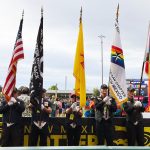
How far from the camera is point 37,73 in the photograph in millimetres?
8703

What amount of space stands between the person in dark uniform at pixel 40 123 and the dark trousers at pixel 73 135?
2.01 feet

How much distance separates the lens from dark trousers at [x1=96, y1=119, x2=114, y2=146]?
9039 millimetres

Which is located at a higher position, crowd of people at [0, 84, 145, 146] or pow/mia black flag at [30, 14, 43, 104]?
pow/mia black flag at [30, 14, 43, 104]

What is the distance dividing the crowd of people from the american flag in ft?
0.59

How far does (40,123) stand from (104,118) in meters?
1.54

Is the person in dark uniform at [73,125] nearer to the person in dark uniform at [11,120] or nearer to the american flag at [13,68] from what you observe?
the person in dark uniform at [11,120]

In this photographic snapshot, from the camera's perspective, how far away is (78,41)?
1071 cm

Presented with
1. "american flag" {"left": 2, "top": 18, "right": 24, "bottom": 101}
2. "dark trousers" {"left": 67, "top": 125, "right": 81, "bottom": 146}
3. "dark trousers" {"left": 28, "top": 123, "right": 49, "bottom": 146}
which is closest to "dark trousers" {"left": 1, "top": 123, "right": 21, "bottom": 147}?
"dark trousers" {"left": 28, "top": 123, "right": 49, "bottom": 146}

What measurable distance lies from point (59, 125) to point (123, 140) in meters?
1.69

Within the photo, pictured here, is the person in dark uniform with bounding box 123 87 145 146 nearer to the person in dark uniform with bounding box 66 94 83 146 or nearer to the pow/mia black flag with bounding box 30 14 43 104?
the person in dark uniform with bounding box 66 94 83 146

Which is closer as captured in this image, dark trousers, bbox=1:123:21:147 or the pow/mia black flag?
the pow/mia black flag

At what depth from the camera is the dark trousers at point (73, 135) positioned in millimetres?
9219

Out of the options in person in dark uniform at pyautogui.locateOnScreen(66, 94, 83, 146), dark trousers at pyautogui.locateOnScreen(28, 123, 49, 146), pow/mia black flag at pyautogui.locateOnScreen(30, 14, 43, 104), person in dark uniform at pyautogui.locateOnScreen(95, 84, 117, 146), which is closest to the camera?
pow/mia black flag at pyautogui.locateOnScreen(30, 14, 43, 104)

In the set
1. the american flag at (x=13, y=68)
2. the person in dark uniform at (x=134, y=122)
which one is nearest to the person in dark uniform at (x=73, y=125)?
the person in dark uniform at (x=134, y=122)
